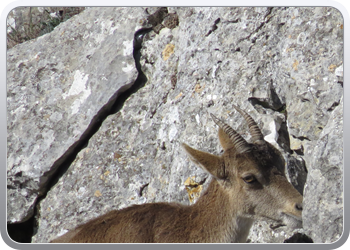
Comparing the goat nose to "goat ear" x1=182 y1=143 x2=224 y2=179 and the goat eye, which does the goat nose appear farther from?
"goat ear" x1=182 y1=143 x2=224 y2=179

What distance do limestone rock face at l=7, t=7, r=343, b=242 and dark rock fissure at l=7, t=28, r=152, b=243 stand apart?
0.02 m

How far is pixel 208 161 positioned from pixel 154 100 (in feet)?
9.80

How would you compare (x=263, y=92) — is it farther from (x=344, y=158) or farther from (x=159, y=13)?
(x=159, y=13)

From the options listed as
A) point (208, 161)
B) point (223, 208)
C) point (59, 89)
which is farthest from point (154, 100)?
point (223, 208)

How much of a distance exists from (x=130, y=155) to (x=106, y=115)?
1123 mm

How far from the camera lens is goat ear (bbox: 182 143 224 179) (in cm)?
594

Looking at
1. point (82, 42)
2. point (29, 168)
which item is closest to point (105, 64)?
point (82, 42)

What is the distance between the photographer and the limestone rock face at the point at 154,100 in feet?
23.5

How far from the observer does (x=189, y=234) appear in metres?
6.18

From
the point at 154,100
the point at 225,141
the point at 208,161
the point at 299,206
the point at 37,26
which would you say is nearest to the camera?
the point at 299,206

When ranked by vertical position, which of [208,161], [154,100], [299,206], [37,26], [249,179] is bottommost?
[299,206]

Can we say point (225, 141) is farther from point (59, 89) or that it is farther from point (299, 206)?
point (59, 89)

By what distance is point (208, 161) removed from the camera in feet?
20.0

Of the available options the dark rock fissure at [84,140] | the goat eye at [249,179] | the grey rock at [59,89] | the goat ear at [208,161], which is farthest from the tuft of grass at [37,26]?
the goat eye at [249,179]
